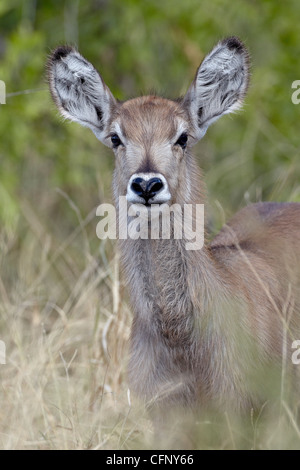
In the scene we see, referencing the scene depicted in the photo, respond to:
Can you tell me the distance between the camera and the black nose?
565cm

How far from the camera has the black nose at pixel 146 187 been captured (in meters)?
5.65

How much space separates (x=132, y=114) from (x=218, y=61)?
839 millimetres

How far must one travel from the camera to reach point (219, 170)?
1132 cm

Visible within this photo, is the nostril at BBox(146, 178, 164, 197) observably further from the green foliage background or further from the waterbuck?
the green foliage background

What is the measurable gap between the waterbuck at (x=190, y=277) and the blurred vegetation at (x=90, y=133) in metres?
2.31

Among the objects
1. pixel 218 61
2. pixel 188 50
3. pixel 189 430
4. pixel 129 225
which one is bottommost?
pixel 189 430

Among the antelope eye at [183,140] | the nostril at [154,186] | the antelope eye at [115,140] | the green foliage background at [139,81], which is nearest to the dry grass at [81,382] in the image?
the green foliage background at [139,81]

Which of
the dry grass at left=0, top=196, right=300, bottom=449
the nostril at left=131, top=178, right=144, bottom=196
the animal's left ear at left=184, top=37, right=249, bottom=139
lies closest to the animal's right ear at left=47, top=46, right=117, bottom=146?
the animal's left ear at left=184, top=37, right=249, bottom=139

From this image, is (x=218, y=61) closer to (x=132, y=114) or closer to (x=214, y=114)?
(x=214, y=114)

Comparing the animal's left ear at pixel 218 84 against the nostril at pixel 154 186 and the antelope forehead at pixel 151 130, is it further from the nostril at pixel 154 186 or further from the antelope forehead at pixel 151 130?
the nostril at pixel 154 186

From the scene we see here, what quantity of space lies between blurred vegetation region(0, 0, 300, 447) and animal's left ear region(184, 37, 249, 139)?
2.27 meters

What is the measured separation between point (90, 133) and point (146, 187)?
601 centimetres

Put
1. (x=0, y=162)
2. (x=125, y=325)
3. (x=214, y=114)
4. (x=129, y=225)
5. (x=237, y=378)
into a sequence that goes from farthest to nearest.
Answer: (x=0, y=162) → (x=125, y=325) → (x=214, y=114) → (x=129, y=225) → (x=237, y=378)

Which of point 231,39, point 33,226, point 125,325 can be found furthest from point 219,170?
point 231,39
